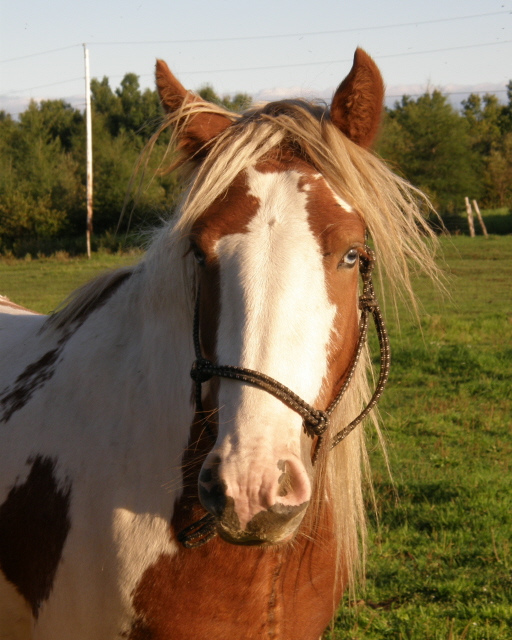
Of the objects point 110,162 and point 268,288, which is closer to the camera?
point 268,288

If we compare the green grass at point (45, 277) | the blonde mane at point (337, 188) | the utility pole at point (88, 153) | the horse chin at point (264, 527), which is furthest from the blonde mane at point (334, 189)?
the utility pole at point (88, 153)

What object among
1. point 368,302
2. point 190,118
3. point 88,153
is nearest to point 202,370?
point 368,302

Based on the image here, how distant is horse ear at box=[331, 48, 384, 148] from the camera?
1975 mm

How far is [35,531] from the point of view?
208cm

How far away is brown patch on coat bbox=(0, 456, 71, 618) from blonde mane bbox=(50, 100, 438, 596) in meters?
0.71

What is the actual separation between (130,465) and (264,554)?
0.49m

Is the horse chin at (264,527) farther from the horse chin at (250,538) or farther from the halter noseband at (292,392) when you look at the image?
the halter noseband at (292,392)

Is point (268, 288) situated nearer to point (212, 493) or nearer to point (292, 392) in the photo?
point (292, 392)

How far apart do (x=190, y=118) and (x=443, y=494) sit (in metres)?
3.40

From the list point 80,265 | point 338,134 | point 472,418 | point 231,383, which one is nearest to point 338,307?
point 231,383

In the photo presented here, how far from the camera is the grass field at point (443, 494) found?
3217mm

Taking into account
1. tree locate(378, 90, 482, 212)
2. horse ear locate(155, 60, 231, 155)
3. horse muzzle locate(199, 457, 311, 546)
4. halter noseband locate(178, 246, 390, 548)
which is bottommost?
horse muzzle locate(199, 457, 311, 546)

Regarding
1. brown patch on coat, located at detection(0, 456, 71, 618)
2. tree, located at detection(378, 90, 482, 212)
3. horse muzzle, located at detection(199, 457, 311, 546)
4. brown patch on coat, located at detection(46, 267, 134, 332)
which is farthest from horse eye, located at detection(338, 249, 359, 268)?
tree, located at detection(378, 90, 482, 212)

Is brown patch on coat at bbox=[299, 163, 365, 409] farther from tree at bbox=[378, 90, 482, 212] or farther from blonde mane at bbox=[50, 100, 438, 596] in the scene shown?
tree at bbox=[378, 90, 482, 212]
